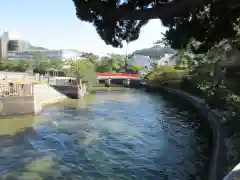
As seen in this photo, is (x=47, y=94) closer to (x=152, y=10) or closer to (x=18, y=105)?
(x=18, y=105)

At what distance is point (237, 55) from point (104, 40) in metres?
4.02

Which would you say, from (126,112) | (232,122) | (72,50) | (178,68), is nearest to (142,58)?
(72,50)

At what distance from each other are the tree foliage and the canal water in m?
5.08

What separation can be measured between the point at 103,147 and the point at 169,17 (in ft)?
27.9

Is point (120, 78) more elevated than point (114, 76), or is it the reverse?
point (114, 76)

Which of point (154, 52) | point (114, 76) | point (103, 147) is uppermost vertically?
point (154, 52)

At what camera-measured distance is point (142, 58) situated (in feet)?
306

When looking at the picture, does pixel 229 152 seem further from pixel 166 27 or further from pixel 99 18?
pixel 99 18

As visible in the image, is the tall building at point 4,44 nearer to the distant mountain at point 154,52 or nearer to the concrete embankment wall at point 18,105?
the distant mountain at point 154,52

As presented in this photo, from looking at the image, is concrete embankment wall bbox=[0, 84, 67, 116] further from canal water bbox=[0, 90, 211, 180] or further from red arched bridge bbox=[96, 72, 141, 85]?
red arched bridge bbox=[96, 72, 141, 85]

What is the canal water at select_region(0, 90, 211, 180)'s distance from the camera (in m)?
11.6

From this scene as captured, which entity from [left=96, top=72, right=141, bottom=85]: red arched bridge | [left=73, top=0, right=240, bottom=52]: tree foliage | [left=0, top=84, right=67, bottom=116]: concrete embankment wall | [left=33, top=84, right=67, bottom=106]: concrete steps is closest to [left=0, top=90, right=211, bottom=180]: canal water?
[left=0, top=84, right=67, bottom=116]: concrete embankment wall

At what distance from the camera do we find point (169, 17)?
839 cm

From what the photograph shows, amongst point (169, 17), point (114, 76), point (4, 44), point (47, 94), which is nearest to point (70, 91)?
point (47, 94)
